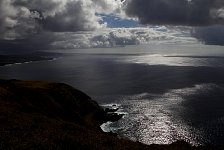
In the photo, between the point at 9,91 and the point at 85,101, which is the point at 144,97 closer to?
the point at 85,101

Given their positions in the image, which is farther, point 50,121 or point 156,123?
point 156,123

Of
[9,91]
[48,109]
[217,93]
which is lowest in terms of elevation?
[217,93]

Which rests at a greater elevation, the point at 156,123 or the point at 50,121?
the point at 50,121

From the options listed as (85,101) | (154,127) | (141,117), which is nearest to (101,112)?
(85,101)

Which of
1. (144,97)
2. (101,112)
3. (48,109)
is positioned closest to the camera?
(48,109)

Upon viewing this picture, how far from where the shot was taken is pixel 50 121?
57.6 meters

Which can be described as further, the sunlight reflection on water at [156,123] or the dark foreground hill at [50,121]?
the sunlight reflection on water at [156,123]

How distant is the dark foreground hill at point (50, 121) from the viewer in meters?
34.8

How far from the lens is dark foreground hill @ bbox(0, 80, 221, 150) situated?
34.8 metres

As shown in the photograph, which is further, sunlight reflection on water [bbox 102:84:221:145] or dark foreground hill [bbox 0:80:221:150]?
sunlight reflection on water [bbox 102:84:221:145]

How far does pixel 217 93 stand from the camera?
19650cm

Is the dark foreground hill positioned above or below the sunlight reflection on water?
above

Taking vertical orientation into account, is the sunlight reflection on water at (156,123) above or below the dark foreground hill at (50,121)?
below

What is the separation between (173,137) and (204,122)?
22421 millimetres
